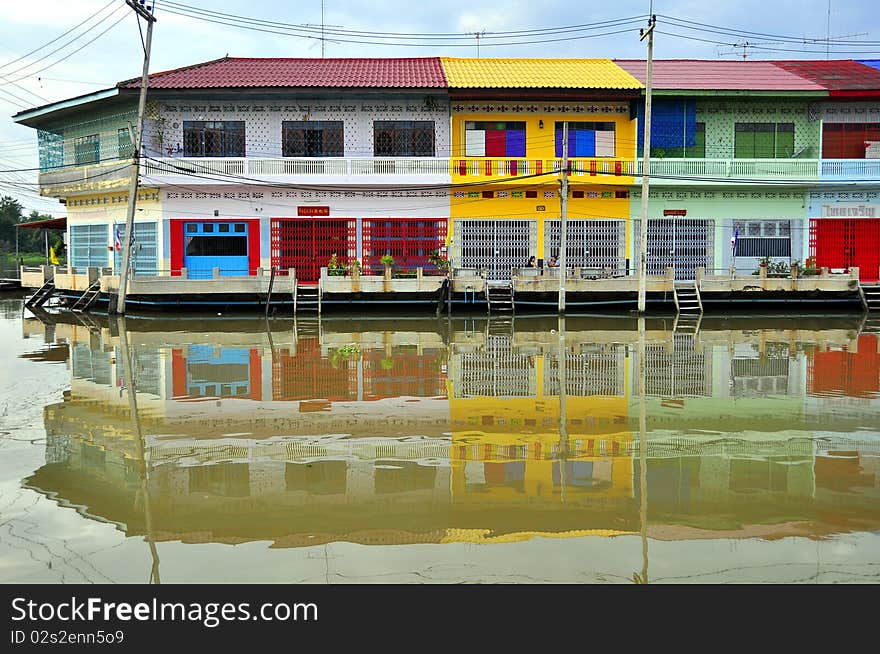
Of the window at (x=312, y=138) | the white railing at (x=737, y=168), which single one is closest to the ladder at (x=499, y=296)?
the white railing at (x=737, y=168)

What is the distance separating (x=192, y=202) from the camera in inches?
1137

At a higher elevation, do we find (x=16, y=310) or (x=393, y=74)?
(x=393, y=74)

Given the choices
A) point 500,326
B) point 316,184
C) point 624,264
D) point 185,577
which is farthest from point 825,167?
point 185,577

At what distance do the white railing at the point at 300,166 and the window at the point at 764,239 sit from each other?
33.0 ft

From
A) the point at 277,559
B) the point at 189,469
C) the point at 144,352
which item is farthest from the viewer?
the point at 144,352

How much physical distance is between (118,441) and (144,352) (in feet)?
26.4

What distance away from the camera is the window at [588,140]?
29.3 meters

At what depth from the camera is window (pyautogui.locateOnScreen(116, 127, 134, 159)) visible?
2921 cm

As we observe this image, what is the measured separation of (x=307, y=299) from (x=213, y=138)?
6656mm

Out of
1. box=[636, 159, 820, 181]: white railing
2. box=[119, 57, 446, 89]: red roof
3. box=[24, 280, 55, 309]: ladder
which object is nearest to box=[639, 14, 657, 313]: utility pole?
box=[636, 159, 820, 181]: white railing

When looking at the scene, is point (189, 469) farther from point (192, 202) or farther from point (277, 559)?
point (192, 202)

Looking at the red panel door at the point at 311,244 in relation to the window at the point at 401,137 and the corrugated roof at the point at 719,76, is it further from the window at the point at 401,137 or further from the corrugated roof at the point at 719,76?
the corrugated roof at the point at 719,76
